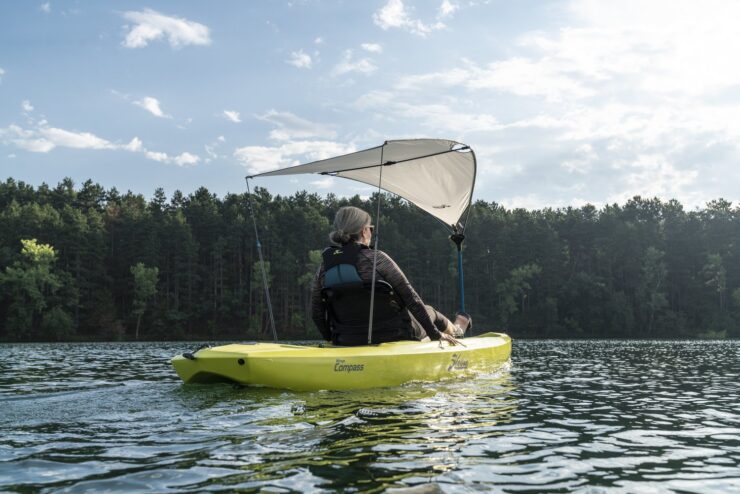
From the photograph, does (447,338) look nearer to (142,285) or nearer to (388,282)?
(388,282)

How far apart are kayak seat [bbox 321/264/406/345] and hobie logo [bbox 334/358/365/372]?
2.53 ft

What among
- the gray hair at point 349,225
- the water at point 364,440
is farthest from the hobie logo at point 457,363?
the gray hair at point 349,225

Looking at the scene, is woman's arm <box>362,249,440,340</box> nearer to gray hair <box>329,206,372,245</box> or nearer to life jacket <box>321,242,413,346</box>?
life jacket <box>321,242,413,346</box>

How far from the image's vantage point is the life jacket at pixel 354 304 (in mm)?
8062

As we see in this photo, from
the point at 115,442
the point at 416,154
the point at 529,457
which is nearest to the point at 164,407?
the point at 115,442

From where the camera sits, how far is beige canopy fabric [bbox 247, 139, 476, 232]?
9.78m

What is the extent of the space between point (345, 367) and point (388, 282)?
1.22 metres

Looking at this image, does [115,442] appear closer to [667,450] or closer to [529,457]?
[529,457]

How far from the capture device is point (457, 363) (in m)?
9.50

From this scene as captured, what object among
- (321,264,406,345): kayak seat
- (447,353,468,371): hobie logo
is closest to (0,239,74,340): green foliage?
(447,353,468,371): hobie logo

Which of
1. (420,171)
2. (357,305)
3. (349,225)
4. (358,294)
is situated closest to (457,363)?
(357,305)

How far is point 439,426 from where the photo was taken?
549cm

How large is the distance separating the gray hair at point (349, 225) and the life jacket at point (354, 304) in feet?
0.34

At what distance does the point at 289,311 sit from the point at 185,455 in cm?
7318
